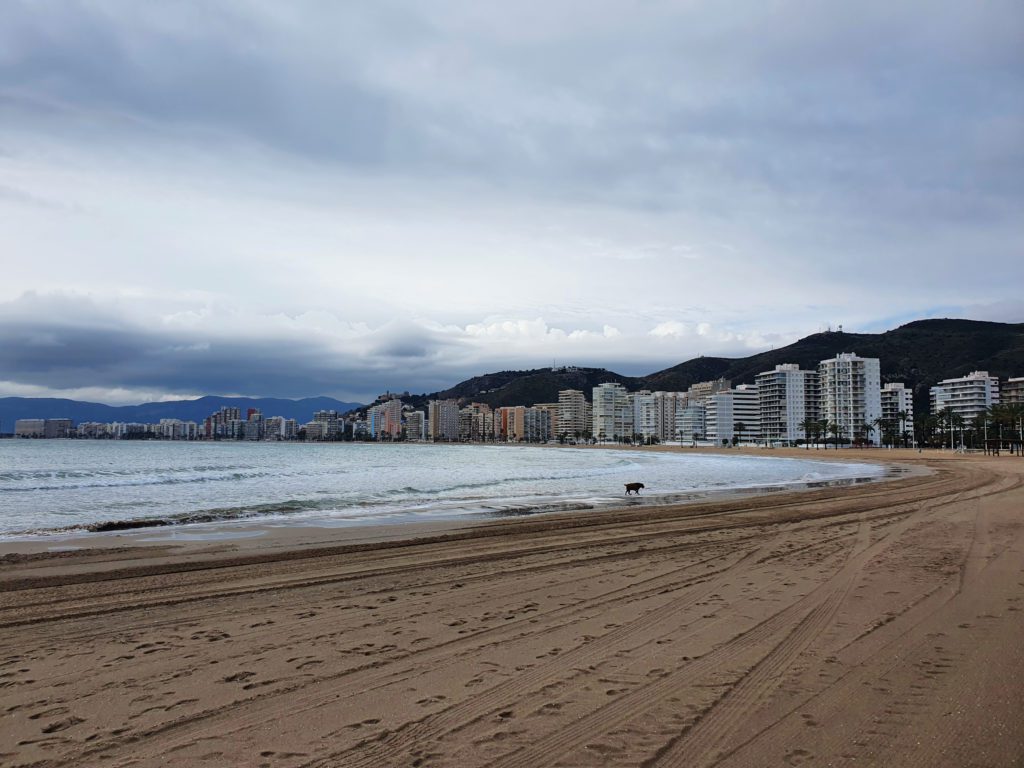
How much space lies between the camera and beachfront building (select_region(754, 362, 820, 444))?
495ft

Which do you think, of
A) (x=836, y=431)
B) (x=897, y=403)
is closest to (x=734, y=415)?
(x=897, y=403)

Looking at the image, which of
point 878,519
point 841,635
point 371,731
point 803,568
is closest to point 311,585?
point 371,731

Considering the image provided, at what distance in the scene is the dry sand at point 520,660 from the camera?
11.6 feet

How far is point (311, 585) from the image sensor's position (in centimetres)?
810

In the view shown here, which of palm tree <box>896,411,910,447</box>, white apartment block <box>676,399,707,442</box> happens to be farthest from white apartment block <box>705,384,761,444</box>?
palm tree <box>896,411,910,447</box>

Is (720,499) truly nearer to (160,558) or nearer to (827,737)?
(160,558)

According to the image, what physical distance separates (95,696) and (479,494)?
21145mm

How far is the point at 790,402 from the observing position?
15150 cm

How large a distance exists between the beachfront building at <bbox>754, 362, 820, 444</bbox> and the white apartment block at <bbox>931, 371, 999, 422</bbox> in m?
25.5

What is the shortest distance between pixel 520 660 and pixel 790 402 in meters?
161

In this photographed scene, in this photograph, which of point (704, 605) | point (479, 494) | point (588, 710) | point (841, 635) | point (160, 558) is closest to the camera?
point (588, 710)

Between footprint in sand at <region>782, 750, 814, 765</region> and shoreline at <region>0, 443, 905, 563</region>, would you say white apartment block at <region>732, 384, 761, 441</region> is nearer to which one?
shoreline at <region>0, 443, 905, 563</region>

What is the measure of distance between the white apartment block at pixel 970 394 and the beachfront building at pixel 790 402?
1003 inches

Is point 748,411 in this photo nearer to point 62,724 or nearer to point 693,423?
point 693,423
